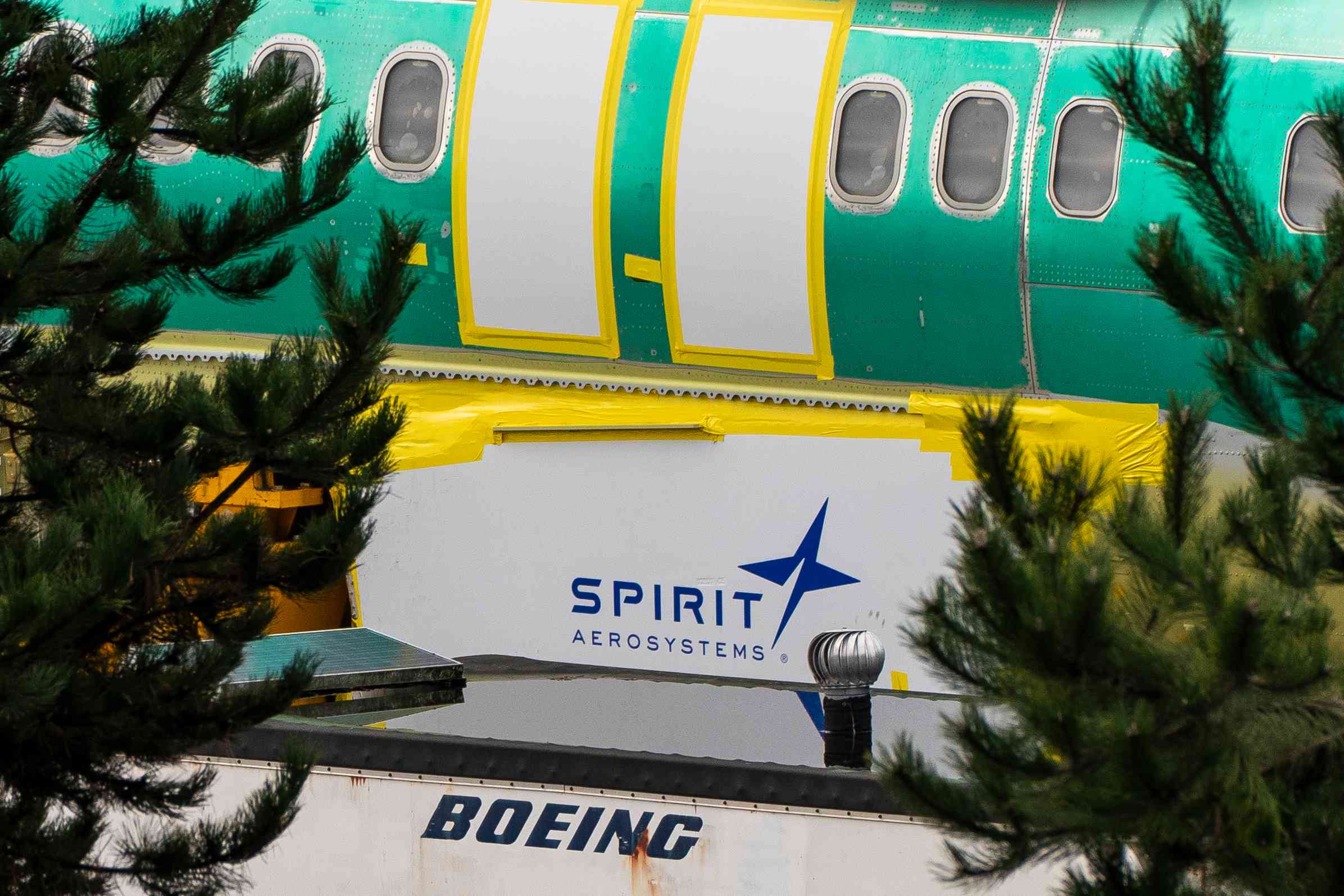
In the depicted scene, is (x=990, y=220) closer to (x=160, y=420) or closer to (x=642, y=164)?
(x=642, y=164)

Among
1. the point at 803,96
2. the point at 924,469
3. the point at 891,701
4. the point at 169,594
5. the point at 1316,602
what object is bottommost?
the point at 891,701

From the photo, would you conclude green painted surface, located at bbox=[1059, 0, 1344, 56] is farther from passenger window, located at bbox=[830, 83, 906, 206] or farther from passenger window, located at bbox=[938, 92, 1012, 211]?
passenger window, located at bbox=[830, 83, 906, 206]

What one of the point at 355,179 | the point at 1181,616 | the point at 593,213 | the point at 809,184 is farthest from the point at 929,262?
the point at 1181,616

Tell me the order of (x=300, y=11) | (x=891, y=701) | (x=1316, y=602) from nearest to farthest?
(x=1316, y=602) < (x=891, y=701) < (x=300, y=11)

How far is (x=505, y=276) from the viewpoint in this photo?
870cm

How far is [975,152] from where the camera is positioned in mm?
8312

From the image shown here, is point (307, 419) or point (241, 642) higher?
point (307, 419)

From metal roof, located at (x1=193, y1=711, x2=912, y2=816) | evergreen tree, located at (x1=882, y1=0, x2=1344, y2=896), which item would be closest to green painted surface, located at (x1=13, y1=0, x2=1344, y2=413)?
metal roof, located at (x1=193, y1=711, x2=912, y2=816)

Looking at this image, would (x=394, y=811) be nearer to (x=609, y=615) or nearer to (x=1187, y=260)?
(x=609, y=615)

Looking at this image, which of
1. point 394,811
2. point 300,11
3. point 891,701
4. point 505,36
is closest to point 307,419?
point 394,811

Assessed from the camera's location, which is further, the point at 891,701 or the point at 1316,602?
the point at 891,701

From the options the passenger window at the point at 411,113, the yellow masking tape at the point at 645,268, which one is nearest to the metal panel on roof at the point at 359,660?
the yellow masking tape at the point at 645,268

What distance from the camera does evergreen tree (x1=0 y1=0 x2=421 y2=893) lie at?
16.6ft

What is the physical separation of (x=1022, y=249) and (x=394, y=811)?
3735 mm
